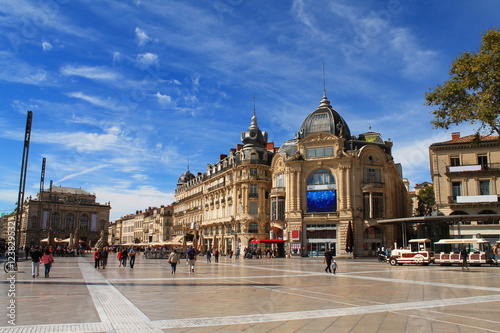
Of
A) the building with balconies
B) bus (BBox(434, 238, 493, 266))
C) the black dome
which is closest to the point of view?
bus (BBox(434, 238, 493, 266))

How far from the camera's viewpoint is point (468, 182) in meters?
47.8

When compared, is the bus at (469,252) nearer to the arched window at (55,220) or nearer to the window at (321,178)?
the window at (321,178)

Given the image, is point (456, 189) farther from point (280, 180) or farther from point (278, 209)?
point (280, 180)

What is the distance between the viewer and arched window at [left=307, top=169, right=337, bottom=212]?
188 ft

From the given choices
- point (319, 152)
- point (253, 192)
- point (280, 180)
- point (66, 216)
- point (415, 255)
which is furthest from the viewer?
point (66, 216)

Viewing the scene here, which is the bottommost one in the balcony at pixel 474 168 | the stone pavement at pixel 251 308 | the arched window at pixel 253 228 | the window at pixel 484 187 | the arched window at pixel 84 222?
the stone pavement at pixel 251 308

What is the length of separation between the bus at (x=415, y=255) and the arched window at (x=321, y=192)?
20022mm

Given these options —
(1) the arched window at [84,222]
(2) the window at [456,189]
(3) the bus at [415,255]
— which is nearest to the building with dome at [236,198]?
(2) the window at [456,189]

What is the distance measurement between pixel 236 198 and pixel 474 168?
1371 inches

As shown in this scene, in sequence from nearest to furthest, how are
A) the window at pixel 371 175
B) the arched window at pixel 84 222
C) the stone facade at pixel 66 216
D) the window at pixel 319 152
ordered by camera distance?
1. the window at pixel 371 175
2. the window at pixel 319 152
3. the stone facade at pixel 66 216
4. the arched window at pixel 84 222

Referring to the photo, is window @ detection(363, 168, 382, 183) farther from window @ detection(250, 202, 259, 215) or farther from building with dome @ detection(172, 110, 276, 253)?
window @ detection(250, 202, 259, 215)

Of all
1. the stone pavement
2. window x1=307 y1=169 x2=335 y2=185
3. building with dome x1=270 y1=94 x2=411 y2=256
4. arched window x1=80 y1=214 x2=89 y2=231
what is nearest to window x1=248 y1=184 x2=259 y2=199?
building with dome x1=270 y1=94 x2=411 y2=256

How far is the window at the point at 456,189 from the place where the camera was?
48.2 meters

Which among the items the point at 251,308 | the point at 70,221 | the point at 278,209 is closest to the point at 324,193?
the point at 278,209
